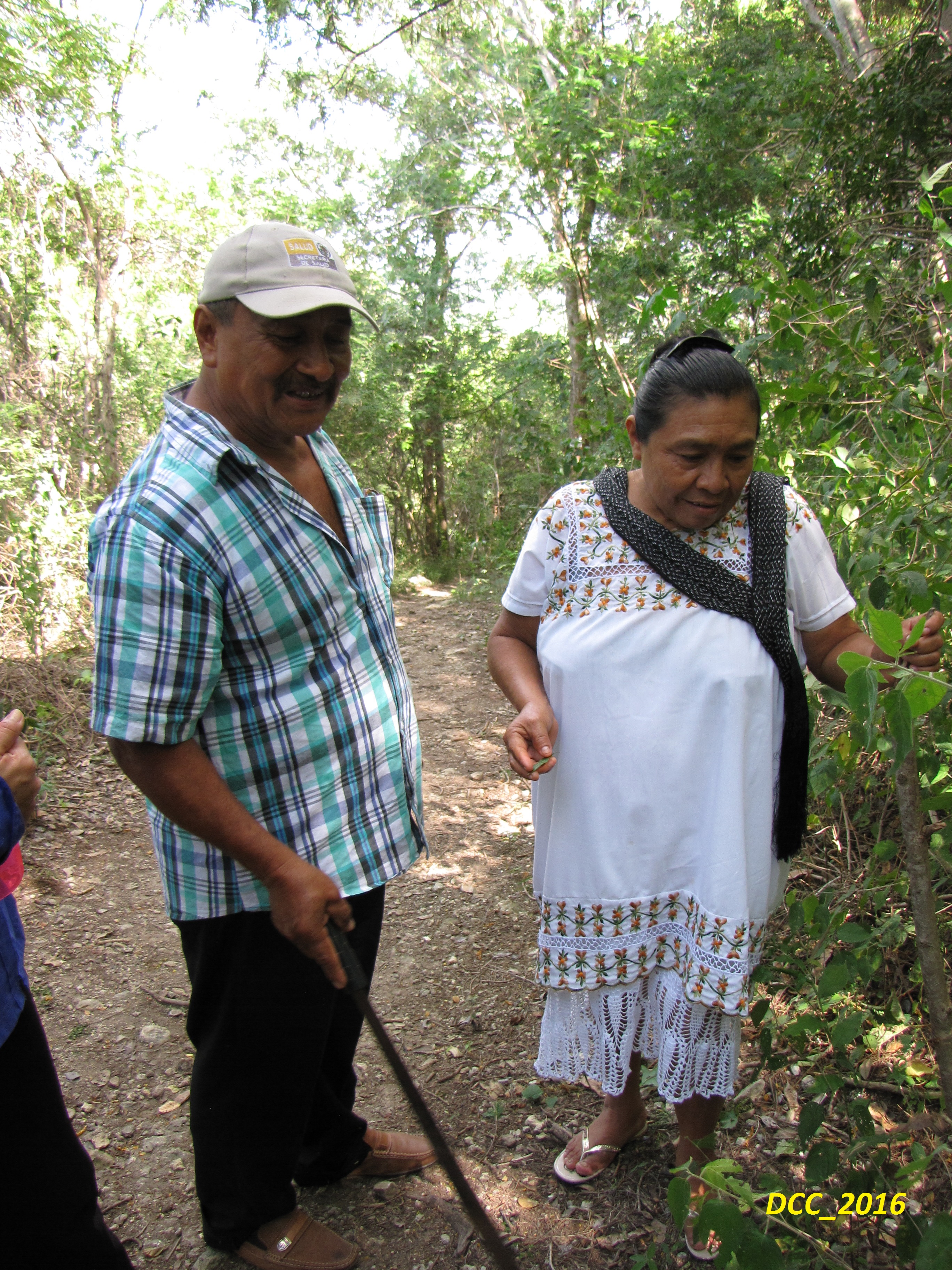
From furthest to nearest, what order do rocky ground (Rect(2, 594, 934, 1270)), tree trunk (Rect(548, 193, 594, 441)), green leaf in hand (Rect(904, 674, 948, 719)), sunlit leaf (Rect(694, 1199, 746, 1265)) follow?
tree trunk (Rect(548, 193, 594, 441)) < rocky ground (Rect(2, 594, 934, 1270)) < sunlit leaf (Rect(694, 1199, 746, 1265)) < green leaf in hand (Rect(904, 674, 948, 719))

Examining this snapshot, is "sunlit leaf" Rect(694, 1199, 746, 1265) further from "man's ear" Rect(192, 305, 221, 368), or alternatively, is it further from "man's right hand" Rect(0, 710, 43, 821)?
Answer: "man's ear" Rect(192, 305, 221, 368)

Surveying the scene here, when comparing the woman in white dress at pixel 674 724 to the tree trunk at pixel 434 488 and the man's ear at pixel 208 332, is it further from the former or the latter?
the tree trunk at pixel 434 488

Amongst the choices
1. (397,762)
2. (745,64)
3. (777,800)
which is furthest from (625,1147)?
(745,64)

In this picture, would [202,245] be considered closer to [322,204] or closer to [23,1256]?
[322,204]

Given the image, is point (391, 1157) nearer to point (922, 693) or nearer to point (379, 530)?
point (379, 530)

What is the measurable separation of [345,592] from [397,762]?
0.37 metres

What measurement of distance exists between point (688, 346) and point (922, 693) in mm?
865

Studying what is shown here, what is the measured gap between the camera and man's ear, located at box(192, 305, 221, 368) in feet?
5.03

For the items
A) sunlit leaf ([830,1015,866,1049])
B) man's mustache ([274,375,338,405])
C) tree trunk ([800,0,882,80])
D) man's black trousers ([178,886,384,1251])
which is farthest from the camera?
tree trunk ([800,0,882,80])

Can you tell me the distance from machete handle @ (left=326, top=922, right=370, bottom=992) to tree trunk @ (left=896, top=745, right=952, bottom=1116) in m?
0.97

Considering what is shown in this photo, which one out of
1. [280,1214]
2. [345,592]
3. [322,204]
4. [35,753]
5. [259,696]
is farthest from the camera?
[322,204]

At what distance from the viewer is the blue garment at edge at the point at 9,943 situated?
4.30 feet

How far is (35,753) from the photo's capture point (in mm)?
4816

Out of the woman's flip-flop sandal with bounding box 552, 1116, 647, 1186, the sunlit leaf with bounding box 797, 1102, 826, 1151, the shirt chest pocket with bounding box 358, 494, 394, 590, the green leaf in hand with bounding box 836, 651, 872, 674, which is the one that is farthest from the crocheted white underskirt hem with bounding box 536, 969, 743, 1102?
the shirt chest pocket with bounding box 358, 494, 394, 590
